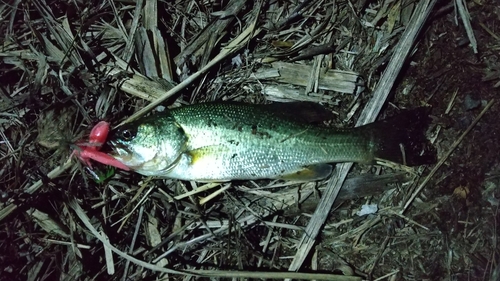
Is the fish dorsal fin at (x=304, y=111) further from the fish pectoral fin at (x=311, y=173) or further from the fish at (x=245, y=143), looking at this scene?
the fish pectoral fin at (x=311, y=173)

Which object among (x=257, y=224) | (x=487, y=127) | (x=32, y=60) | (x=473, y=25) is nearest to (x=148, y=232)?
(x=257, y=224)

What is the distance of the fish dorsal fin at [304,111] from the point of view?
315 cm

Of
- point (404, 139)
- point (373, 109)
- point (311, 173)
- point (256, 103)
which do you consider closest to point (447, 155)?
point (404, 139)

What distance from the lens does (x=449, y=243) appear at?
10.5ft

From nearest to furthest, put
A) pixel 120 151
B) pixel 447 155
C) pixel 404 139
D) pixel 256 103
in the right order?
pixel 120 151, pixel 404 139, pixel 447 155, pixel 256 103

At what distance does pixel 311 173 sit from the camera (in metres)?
3.12

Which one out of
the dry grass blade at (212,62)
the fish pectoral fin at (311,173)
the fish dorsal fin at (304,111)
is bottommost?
the fish pectoral fin at (311,173)

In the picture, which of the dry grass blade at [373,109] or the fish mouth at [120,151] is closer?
the fish mouth at [120,151]

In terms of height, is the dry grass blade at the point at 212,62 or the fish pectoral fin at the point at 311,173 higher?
the dry grass blade at the point at 212,62

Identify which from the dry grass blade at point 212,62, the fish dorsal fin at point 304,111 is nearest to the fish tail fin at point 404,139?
the fish dorsal fin at point 304,111

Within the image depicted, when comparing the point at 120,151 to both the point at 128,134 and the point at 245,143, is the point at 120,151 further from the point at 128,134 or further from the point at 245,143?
the point at 245,143

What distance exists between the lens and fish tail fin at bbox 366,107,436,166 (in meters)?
3.07

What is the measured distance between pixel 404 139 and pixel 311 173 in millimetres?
673

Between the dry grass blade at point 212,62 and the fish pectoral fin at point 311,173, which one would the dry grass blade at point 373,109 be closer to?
the fish pectoral fin at point 311,173
